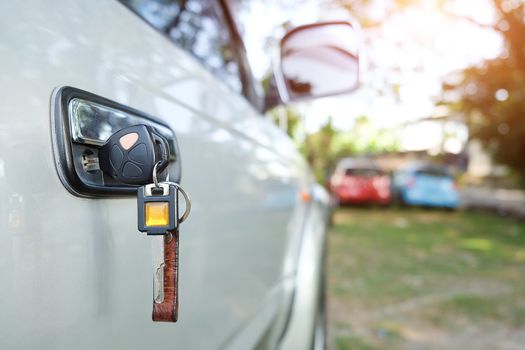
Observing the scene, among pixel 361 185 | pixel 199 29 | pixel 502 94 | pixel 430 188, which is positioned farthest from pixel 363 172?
pixel 199 29

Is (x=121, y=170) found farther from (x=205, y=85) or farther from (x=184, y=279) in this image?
(x=205, y=85)

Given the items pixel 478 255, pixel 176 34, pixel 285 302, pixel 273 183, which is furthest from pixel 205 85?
pixel 478 255

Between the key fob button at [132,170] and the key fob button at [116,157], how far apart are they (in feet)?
0.05

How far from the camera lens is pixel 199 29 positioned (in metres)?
1.59

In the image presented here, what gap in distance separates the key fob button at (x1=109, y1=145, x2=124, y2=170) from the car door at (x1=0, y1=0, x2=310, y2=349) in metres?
0.06

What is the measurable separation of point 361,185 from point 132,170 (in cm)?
1355

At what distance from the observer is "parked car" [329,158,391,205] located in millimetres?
13875

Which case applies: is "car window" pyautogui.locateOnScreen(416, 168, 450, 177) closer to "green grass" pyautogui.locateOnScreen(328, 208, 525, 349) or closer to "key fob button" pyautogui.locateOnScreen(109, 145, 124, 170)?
"green grass" pyautogui.locateOnScreen(328, 208, 525, 349)

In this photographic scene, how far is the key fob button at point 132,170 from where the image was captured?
75cm

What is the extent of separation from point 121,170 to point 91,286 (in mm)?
183

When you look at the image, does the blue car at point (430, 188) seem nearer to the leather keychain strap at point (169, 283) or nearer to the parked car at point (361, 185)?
the parked car at point (361, 185)

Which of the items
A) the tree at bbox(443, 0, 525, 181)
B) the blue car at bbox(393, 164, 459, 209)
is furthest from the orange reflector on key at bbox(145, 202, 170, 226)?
the blue car at bbox(393, 164, 459, 209)

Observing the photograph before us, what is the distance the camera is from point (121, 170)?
0.76 metres

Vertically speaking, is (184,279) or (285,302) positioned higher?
(184,279)
